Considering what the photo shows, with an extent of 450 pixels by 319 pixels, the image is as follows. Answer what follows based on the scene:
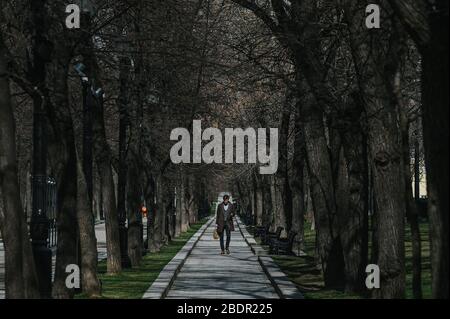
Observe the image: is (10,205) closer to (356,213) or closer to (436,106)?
(436,106)

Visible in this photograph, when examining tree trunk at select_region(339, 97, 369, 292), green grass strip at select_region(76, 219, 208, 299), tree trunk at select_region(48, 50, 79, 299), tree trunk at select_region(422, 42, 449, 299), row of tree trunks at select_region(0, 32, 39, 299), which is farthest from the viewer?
green grass strip at select_region(76, 219, 208, 299)

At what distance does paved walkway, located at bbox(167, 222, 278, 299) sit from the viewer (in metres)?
22.5

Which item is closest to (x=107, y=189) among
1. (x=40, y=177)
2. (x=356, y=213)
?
(x=356, y=213)

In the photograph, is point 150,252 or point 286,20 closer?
point 286,20

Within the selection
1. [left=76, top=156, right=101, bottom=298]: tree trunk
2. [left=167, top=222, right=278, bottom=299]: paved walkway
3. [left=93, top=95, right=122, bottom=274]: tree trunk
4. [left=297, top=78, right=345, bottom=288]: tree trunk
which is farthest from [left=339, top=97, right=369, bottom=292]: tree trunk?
[left=93, top=95, right=122, bottom=274]: tree trunk

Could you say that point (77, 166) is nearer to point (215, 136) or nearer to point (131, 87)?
point (131, 87)

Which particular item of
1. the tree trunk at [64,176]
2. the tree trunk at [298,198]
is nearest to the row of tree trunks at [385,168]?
the tree trunk at [64,176]

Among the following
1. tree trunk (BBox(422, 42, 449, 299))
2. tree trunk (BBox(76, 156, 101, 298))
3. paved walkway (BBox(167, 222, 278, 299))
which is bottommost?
paved walkway (BBox(167, 222, 278, 299))

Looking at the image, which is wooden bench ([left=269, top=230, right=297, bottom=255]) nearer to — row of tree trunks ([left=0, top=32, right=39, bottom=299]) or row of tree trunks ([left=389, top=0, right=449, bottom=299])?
row of tree trunks ([left=0, top=32, right=39, bottom=299])

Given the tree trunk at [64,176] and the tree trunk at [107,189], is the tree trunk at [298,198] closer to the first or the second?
the tree trunk at [107,189]
